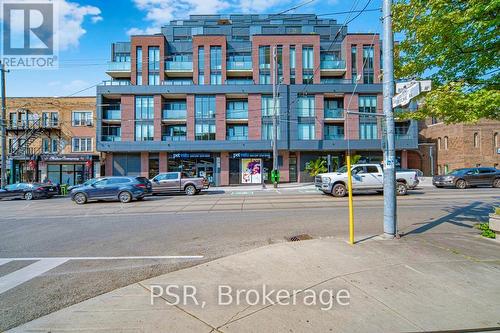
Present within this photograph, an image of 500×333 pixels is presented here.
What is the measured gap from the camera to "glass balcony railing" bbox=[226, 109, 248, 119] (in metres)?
31.0

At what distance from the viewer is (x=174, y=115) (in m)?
31.1

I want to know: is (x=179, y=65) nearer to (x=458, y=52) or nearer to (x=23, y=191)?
(x=23, y=191)

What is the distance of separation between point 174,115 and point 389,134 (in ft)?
92.7

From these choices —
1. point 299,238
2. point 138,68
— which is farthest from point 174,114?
point 299,238

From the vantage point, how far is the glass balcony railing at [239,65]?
3322cm

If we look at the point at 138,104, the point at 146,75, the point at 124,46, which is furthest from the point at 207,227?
the point at 124,46

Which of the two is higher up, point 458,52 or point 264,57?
point 264,57

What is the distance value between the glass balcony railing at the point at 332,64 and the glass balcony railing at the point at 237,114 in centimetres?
1182

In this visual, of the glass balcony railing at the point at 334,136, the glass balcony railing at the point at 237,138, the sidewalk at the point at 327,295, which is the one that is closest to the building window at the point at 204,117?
the glass balcony railing at the point at 237,138

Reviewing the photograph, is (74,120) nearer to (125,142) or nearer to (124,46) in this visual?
(125,142)

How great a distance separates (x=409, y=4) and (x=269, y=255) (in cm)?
720

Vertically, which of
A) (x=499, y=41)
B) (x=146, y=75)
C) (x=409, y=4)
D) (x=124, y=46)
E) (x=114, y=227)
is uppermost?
(x=124, y=46)

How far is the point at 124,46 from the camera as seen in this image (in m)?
39.9

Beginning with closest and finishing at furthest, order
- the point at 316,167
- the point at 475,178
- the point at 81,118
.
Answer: the point at 475,178
the point at 316,167
the point at 81,118
